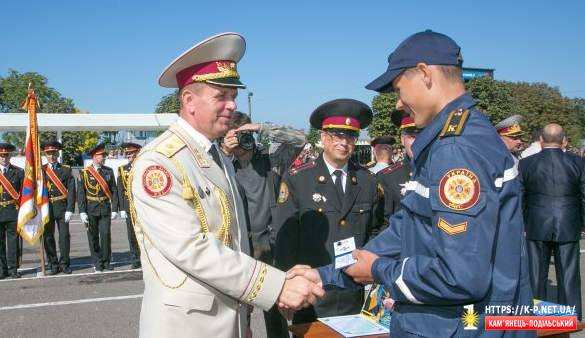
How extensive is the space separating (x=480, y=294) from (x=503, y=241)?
21 cm

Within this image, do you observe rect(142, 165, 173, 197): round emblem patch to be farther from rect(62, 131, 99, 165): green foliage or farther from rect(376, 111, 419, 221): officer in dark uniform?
rect(62, 131, 99, 165): green foliage

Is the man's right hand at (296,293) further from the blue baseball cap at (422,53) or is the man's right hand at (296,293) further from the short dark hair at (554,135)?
the short dark hair at (554,135)

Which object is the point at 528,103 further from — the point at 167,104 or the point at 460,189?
the point at 460,189

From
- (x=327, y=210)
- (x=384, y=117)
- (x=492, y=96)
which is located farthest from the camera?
(x=492, y=96)

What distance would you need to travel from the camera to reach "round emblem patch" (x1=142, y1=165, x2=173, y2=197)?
2293 millimetres

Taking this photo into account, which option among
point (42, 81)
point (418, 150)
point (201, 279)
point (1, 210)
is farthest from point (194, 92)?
point (42, 81)

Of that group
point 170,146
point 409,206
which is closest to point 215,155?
point 170,146

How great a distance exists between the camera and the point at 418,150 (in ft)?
6.84

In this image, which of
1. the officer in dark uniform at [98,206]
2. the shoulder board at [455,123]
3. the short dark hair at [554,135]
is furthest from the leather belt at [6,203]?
the shoulder board at [455,123]

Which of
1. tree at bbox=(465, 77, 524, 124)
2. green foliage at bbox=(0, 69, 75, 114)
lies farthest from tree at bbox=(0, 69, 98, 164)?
tree at bbox=(465, 77, 524, 124)

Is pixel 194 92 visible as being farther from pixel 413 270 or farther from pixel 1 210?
pixel 1 210

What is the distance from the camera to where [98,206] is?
32.6ft

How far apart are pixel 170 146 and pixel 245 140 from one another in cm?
252

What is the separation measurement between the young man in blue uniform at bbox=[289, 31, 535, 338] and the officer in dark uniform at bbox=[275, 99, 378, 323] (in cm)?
152
